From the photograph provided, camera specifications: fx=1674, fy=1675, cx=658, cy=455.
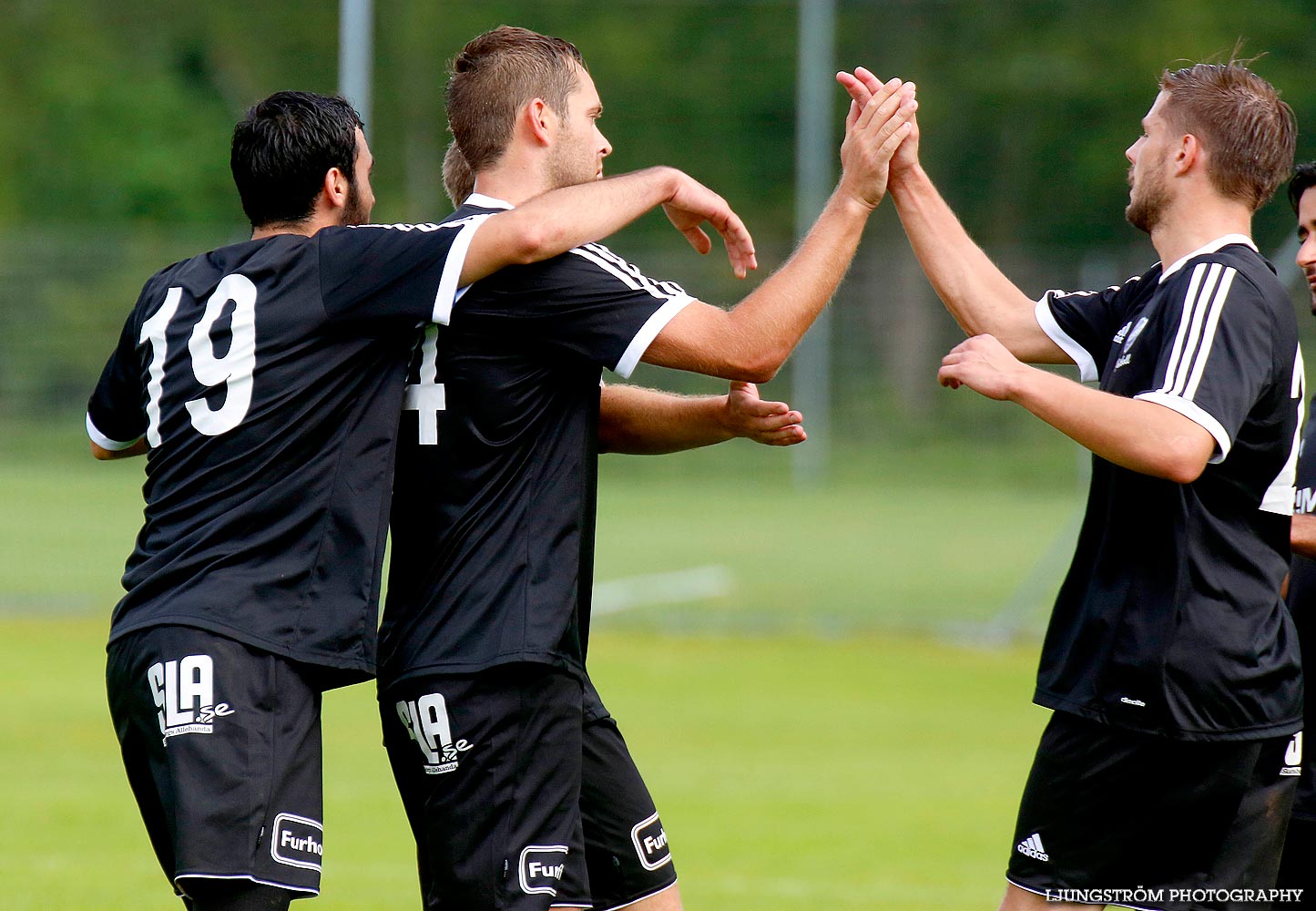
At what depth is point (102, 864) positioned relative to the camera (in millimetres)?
7129

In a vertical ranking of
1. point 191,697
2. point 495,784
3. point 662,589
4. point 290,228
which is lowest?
point 662,589

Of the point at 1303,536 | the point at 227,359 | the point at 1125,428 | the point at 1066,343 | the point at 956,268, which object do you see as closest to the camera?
the point at 1125,428

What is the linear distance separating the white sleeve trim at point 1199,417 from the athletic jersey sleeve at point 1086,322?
0.63m

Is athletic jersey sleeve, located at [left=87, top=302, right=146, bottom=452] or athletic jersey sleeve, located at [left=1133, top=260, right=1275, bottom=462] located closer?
athletic jersey sleeve, located at [left=1133, top=260, right=1275, bottom=462]

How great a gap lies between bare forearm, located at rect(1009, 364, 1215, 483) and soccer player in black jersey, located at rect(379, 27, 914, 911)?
568 mm

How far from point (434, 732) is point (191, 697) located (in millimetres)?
537

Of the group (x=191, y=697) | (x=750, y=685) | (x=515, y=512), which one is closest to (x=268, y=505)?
(x=191, y=697)

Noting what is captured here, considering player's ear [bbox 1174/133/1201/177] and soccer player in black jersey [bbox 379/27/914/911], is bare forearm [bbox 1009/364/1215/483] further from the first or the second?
player's ear [bbox 1174/133/1201/177]

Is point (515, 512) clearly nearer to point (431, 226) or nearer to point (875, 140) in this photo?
point (431, 226)

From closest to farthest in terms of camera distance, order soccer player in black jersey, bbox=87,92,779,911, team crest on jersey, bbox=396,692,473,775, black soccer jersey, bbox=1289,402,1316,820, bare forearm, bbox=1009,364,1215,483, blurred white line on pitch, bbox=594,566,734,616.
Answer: bare forearm, bbox=1009,364,1215,483 → soccer player in black jersey, bbox=87,92,779,911 → team crest on jersey, bbox=396,692,473,775 → black soccer jersey, bbox=1289,402,1316,820 → blurred white line on pitch, bbox=594,566,734,616

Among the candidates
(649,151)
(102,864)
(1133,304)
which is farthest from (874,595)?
(1133,304)

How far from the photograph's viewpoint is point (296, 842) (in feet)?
12.2

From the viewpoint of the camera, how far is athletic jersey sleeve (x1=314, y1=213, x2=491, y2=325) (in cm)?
368

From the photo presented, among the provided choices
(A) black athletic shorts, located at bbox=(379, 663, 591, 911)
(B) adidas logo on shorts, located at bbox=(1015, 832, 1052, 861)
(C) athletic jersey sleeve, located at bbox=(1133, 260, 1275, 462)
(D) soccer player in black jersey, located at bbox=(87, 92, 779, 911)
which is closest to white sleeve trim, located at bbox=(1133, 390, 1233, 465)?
(C) athletic jersey sleeve, located at bbox=(1133, 260, 1275, 462)
